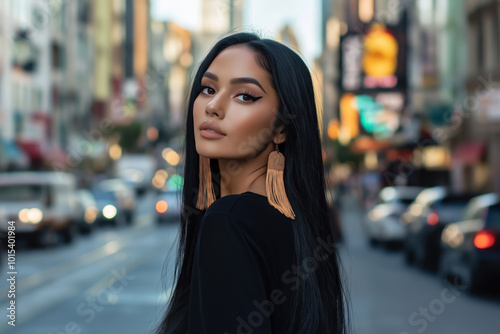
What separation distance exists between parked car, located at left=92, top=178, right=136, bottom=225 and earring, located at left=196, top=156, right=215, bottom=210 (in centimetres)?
3614

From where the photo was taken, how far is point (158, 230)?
120 feet

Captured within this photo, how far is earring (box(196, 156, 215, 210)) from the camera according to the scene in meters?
2.34

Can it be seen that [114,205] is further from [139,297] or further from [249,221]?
[249,221]

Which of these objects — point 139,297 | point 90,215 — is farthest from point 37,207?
point 139,297

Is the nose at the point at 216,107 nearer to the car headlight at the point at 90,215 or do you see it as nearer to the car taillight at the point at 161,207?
the car headlight at the point at 90,215

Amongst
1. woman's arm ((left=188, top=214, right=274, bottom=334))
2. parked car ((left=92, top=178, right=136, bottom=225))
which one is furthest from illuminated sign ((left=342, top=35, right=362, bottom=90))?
woman's arm ((left=188, top=214, right=274, bottom=334))

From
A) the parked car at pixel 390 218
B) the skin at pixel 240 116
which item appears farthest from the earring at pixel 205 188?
the parked car at pixel 390 218

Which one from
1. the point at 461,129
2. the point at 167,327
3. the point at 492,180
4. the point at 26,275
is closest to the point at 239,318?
the point at 167,327

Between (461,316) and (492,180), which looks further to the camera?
(492,180)

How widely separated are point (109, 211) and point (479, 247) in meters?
26.5

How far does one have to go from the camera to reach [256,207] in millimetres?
2051

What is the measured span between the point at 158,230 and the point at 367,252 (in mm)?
13557

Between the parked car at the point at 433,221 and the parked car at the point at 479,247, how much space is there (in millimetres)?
3001

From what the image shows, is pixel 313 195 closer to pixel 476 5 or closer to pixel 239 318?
pixel 239 318
